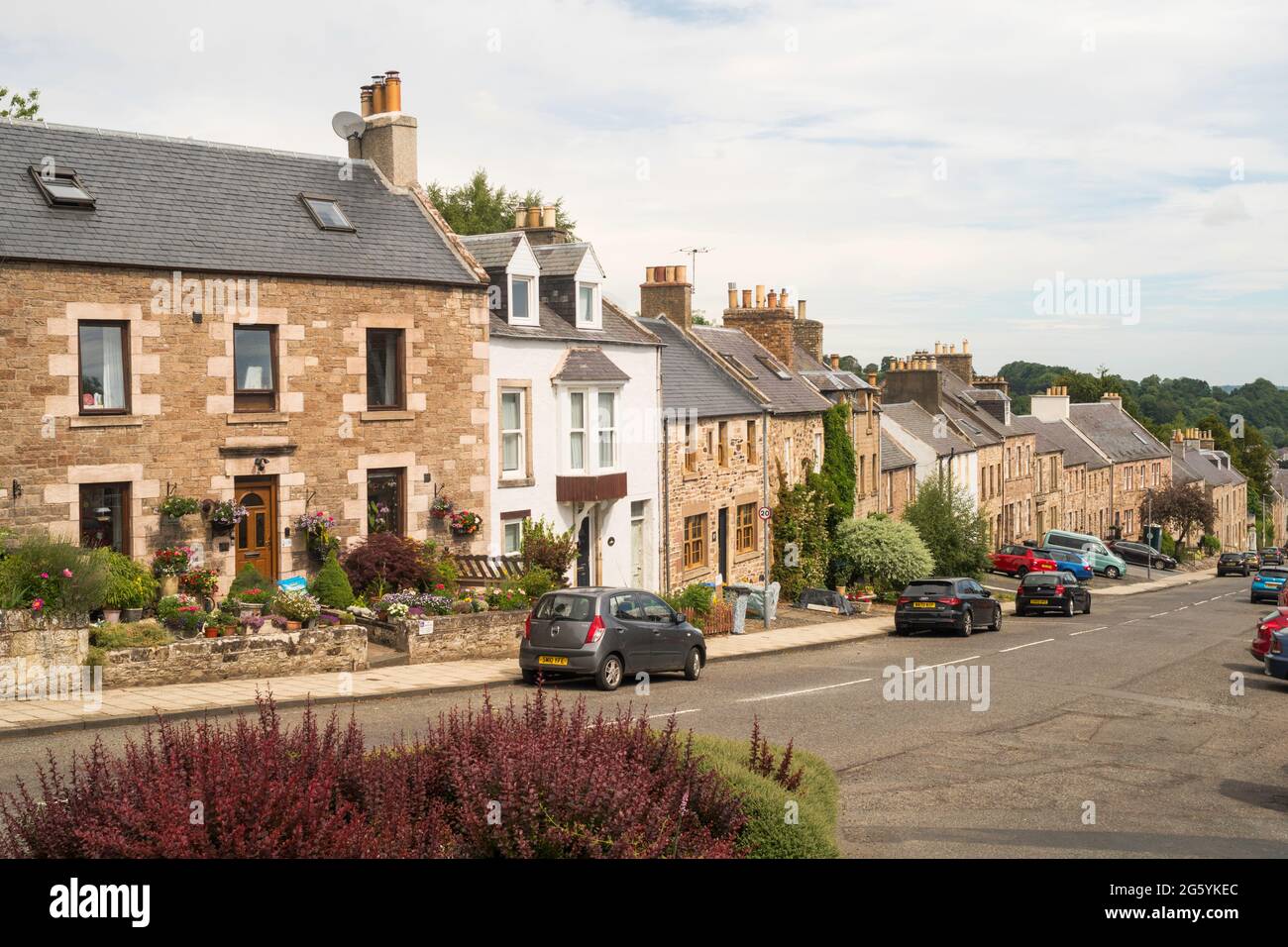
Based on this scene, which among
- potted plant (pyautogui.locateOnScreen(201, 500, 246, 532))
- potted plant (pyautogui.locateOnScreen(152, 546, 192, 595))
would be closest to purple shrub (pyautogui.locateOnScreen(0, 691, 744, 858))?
potted plant (pyautogui.locateOnScreen(152, 546, 192, 595))

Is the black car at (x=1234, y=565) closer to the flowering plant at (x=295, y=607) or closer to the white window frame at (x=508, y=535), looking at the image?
the white window frame at (x=508, y=535)

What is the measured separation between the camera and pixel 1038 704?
20.3 metres

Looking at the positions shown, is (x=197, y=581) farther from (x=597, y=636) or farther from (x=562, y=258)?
(x=562, y=258)

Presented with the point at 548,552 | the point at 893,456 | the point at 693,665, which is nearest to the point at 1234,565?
the point at 893,456

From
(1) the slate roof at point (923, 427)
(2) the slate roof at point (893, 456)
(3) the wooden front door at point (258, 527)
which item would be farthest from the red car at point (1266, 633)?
(1) the slate roof at point (923, 427)

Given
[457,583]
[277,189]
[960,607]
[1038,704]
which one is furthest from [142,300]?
[960,607]

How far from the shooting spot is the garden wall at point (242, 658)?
18375 millimetres

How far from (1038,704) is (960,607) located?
13671 millimetres

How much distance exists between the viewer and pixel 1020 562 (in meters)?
57.9

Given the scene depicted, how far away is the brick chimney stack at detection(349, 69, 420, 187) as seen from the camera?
94.6 feet

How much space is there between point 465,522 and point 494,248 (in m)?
6.95

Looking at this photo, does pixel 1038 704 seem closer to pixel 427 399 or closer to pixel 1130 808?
pixel 1130 808

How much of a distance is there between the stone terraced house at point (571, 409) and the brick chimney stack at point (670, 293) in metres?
7.37
